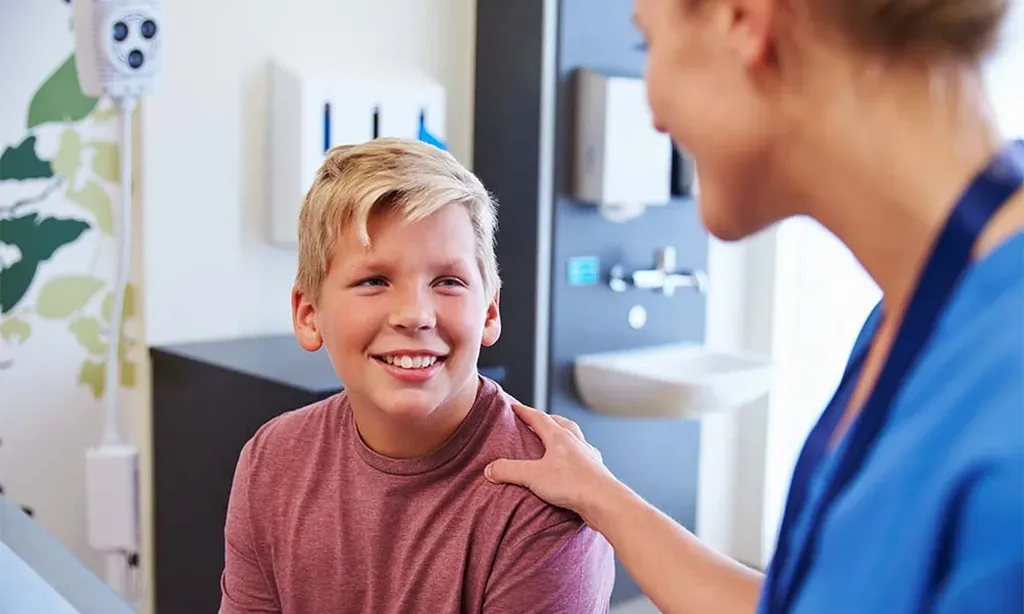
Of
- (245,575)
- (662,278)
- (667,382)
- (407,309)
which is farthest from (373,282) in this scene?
(662,278)

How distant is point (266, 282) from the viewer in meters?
2.66

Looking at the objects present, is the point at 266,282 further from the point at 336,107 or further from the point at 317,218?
the point at 317,218

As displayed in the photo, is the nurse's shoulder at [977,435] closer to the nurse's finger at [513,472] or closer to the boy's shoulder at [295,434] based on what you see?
the nurse's finger at [513,472]

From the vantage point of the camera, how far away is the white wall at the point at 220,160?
2490mm

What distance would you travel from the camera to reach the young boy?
3.92 feet

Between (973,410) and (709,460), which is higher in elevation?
(973,410)

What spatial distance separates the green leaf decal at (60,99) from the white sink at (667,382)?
4.23 feet

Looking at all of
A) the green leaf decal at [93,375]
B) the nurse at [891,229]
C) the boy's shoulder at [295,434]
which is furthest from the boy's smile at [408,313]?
the green leaf decal at [93,375]

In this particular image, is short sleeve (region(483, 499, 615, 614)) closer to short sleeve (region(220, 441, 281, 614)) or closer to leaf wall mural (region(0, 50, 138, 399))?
short sleeve (region(220, 441, 281, 614))

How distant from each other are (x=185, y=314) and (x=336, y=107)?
548 millimetres

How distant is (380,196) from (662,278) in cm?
201

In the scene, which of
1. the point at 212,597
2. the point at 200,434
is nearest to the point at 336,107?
the point at 200,434

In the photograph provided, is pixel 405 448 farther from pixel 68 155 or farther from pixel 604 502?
pixel 68 155

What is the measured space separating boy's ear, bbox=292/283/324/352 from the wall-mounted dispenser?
163cm
